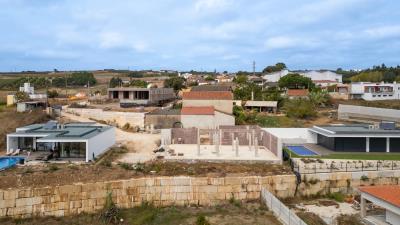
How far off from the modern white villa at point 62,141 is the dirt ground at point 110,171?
193 centimetres

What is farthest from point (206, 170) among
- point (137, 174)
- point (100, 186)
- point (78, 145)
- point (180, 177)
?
Answer: point (78, 145)

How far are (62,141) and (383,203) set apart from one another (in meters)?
18.9

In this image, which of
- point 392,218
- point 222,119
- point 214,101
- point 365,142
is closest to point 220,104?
point 214,101

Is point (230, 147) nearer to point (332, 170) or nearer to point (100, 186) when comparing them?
point (332, 170)

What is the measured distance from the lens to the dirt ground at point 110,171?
70.1 ft

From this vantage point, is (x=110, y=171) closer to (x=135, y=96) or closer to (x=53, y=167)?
(x=53, y=167)

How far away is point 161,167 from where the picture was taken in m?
24.9

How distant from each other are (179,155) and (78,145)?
6838 mm

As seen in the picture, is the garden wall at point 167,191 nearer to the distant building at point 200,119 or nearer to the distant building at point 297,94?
the distant building at point 200,119

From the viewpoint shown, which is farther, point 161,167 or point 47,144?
point 47,144

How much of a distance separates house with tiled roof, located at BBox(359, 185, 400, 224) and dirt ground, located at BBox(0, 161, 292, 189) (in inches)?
225

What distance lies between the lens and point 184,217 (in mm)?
20406

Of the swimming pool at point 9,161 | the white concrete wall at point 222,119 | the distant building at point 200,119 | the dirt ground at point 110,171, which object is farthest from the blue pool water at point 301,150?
the swimming pool at point 9,161

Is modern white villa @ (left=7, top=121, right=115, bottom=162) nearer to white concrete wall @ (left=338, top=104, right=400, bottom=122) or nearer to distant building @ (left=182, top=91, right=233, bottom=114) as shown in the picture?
distant building @ (left=182, top=91, right=233, bottom=114)
